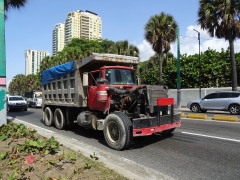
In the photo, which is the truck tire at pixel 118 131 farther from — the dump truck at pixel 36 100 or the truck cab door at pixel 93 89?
the dump truck at pixel 36 100

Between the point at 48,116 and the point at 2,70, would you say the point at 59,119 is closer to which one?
the point at 48,116

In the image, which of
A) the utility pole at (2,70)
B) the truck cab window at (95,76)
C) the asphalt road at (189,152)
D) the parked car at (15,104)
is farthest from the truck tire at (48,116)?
the parked car at (15,104)

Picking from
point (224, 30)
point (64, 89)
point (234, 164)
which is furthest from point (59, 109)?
point (224, 30)

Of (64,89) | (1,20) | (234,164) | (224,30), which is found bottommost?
(234,164)

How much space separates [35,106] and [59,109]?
2292cm

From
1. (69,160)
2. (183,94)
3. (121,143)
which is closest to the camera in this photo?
(69,160)

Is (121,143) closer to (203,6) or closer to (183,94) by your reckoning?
(203,6)

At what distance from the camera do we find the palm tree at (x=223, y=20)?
2053cm

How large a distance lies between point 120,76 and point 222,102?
1133 cm

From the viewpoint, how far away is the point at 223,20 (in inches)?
817

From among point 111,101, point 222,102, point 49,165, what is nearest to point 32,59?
point 222,102

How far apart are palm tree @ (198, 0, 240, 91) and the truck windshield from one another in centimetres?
1490

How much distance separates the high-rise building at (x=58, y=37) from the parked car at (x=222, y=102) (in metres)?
105

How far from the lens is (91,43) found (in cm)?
6016
